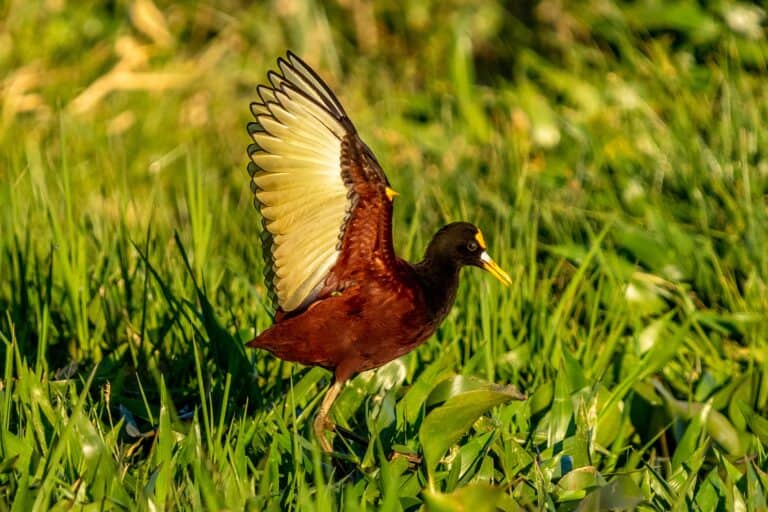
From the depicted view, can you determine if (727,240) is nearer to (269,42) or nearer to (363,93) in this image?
(363,93)

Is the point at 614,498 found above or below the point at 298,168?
below

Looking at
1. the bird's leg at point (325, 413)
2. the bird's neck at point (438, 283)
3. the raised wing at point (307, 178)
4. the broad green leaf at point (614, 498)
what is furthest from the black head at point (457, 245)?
the broad green leaf at point (614, 498)

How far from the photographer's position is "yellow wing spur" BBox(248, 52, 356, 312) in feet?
9.32

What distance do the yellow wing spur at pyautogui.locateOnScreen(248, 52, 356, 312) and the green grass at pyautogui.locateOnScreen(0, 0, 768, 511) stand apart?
1.08ft

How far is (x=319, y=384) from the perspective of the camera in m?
3.57

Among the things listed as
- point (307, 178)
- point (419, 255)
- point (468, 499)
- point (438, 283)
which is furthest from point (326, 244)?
point (419, 255)

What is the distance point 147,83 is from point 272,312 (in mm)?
3247

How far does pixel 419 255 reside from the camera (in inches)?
163

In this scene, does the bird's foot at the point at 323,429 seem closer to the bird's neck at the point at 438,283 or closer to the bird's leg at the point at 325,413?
the bird's leg at the point at 325,413

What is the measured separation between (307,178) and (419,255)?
1.29 metres

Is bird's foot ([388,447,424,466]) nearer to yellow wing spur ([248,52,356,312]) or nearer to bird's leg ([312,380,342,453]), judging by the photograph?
bird's leg ([312,380,342,453])

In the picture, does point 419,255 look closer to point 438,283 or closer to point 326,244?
point 438,283

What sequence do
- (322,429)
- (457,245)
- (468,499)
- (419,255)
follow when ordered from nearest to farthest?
(468,499) < (322,429) < (457,245) < (419,255)

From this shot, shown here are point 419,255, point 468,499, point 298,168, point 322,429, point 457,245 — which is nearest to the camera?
point 468,499
